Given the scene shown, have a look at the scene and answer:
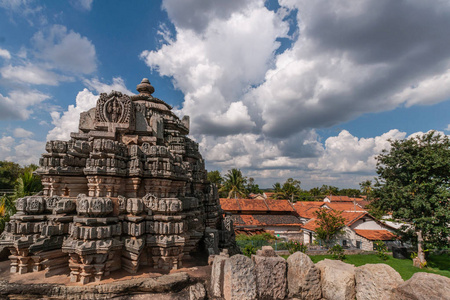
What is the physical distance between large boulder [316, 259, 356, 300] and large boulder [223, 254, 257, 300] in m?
1.32

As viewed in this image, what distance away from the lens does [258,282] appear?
396 centimetres

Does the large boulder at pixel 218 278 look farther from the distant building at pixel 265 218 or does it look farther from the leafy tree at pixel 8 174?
the leafy tree at pixel 8 174

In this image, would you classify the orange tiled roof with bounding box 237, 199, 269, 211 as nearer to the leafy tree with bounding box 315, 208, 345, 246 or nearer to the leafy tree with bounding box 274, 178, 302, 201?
the leafy tree with bounding box 315, 208, 345, 246

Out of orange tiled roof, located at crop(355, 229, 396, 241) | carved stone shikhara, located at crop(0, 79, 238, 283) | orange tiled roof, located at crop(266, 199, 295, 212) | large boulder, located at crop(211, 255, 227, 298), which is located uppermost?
carved stone shikhara, located at crop(0, 79, 238, 283)

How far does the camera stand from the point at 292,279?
4008mm

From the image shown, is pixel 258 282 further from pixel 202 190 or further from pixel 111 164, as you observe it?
pixel 202 190

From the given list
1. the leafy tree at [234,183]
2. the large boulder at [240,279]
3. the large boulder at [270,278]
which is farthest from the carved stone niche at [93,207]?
the leafy tree at [234,183]

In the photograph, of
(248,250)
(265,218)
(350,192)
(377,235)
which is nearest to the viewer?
(248,250)

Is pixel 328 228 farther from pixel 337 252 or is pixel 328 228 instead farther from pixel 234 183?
pixel 234 183

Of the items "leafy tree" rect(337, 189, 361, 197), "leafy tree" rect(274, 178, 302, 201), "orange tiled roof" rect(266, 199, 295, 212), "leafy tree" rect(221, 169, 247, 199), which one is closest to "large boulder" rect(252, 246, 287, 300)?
"orange tiled roof" rect(266, 199, 295, 212)

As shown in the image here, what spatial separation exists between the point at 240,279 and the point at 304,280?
1193 millimetres

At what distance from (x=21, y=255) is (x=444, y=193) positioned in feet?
71.3

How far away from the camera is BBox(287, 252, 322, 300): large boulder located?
389 centimetres

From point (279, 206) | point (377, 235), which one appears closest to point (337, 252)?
point (377, 235)
